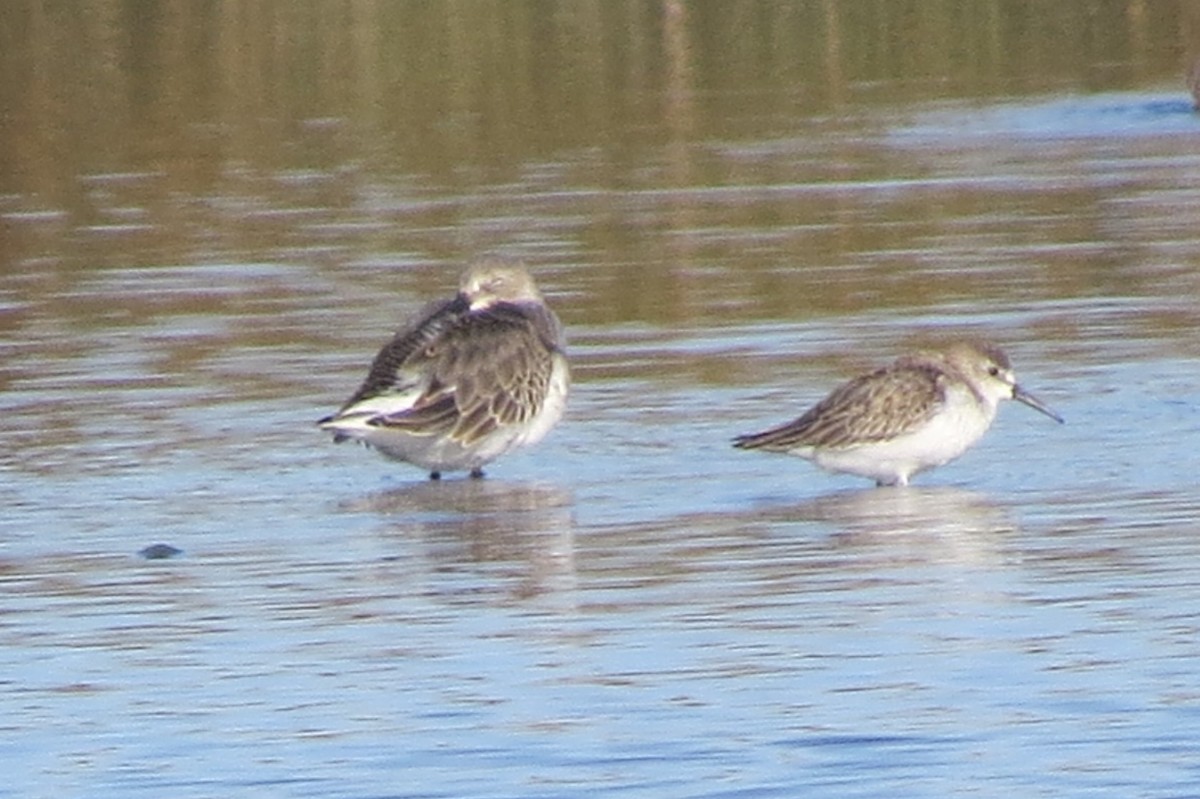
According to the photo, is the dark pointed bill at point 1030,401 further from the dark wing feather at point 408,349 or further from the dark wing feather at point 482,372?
the dark wing feather at point 408,349

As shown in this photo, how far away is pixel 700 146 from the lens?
2378 cm

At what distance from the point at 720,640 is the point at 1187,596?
4.36 feet

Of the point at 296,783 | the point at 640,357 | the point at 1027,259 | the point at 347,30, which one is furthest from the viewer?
the point at 347,30

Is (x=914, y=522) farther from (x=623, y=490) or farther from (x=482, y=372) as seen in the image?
(x=482, y=372)

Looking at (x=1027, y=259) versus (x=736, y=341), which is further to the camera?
(x=1027, y=259)

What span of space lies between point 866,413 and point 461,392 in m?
1.55

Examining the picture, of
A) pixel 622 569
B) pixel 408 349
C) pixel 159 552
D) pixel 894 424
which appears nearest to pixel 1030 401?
pixel 894 424

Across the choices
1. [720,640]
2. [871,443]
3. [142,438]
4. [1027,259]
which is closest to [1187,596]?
[720,640]

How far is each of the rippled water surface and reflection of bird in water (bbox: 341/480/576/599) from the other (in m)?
0.03

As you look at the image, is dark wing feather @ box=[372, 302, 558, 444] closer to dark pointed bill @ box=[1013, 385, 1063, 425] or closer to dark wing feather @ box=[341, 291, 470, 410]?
dark wing feather @ box=[341, 291, 470, 410]

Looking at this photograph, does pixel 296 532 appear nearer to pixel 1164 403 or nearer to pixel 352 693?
pixel 352 693

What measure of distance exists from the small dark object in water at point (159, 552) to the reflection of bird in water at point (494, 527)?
77 centimetres

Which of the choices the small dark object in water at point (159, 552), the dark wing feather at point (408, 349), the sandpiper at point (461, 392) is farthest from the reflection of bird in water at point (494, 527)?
the small dark object in water at point (159, 552)

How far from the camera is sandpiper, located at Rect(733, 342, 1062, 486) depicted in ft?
38.0
